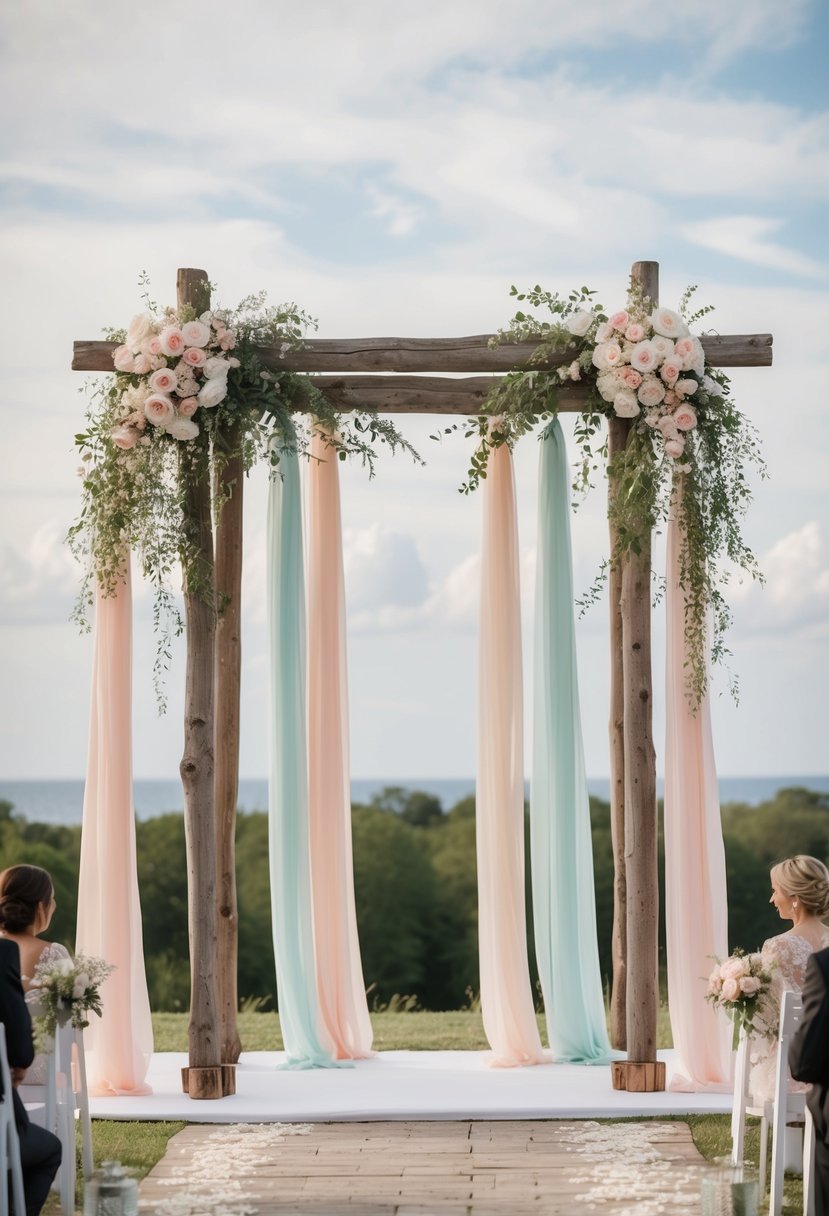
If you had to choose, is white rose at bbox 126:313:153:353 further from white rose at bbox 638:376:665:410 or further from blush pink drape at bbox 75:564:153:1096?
white rose at bbox 638:376:665:410

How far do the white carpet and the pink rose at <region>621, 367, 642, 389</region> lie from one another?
9.37ft

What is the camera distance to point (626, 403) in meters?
6.24

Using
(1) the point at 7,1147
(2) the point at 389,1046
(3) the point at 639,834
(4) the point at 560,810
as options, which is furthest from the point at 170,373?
(2) the point at 389,1046

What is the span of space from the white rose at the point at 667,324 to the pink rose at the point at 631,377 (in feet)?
0.70

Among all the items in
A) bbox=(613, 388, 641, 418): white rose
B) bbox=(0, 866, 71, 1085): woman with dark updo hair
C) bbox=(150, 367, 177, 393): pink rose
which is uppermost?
bbox=(150, 367, 177, 393): pink rose

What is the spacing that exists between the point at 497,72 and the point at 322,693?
1036cm

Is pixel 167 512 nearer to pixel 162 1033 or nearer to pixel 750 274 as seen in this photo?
pixel 162 1033

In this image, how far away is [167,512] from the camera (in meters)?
6.25

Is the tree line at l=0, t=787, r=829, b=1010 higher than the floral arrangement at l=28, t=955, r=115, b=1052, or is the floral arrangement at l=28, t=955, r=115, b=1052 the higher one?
the floral arrangement at l=28, t=955, r=115, b=1052

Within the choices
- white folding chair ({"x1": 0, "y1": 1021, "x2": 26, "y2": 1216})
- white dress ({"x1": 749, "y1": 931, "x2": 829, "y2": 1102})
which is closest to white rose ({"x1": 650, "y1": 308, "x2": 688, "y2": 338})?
white dress ({"x1": 749, "y1": 931, "x2": 829, "y2": 1102})

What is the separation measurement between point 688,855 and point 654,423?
5.96 ft

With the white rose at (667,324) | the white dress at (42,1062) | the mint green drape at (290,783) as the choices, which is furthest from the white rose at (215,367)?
the white dress at (42,1062)

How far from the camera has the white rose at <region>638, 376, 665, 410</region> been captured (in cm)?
620

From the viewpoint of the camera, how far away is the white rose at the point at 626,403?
624 centimetres
